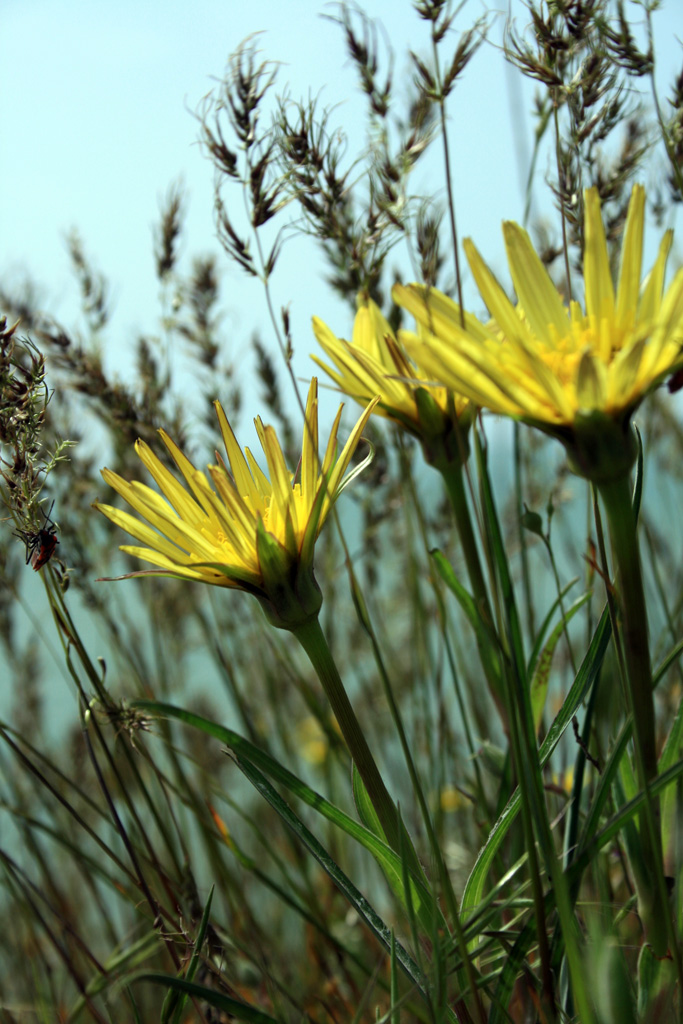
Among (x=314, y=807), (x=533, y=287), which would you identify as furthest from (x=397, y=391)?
(x=314, y=807)

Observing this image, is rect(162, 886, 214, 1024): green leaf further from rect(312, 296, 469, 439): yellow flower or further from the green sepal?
rect(312, 296, 469, 439): yellow flower

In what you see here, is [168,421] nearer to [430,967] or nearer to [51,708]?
[430,967]

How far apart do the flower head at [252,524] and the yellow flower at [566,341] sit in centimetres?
8

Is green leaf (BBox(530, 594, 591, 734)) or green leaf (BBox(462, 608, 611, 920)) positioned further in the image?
green leaf (BBox(530, 594, 591, 734))

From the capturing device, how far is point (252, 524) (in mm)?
414

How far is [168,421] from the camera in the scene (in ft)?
A: 2.53

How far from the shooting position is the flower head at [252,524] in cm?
40

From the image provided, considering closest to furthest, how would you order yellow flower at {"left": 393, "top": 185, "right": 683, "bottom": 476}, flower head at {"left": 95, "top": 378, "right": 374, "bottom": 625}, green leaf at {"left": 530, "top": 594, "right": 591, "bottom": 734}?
yellow flower at {"left": 393, "top": 185, "right": 683, "bottom": 476} < flower head at {"left": 95, "top": 378, "right": 374, "bottom": 625} < green leaf at {"left": 530, "top": 594, "right": 591, "bottom": 734}

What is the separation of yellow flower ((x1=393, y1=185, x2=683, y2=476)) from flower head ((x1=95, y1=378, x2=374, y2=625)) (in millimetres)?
80

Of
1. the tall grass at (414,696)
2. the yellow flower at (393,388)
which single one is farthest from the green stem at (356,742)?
the yellow flower at (393,388)

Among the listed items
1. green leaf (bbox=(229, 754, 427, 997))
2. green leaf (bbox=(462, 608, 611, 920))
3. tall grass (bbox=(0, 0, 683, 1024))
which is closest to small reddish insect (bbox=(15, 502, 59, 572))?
tall grass (bbox=(0, 0, 683, 1024))

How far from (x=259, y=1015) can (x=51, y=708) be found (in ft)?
12.3

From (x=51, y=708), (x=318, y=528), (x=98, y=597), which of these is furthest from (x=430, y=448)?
(x=51, y=708)

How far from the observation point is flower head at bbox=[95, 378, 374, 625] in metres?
0.40
